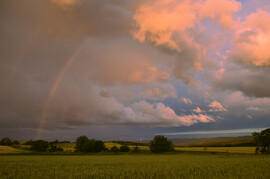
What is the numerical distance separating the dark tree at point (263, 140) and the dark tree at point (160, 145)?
39.2 metres

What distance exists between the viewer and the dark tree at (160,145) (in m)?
93.9

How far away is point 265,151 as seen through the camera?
222 feet

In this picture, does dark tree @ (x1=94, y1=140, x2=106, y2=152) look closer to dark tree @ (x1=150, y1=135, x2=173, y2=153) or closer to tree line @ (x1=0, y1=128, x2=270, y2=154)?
tree line @ (x1=0, y1=128, x2=270, y2=154)

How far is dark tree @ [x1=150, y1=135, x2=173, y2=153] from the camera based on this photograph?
93.9 m

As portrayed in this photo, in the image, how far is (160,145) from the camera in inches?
3725

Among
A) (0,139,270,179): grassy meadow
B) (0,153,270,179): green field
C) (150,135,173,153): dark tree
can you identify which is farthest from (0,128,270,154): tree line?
(0,153,270,179): green field

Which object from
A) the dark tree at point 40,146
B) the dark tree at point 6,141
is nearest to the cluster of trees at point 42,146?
the dark tree at point 40,146

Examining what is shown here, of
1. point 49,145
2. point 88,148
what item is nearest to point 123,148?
point 88,148

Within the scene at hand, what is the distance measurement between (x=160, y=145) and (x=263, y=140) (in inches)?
1734

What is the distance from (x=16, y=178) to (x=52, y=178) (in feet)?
7.18

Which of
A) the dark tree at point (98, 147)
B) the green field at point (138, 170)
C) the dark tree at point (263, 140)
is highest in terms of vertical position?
the green field at point (138, 170)

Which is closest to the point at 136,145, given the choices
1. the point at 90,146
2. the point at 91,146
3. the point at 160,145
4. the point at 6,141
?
the point at 160,145

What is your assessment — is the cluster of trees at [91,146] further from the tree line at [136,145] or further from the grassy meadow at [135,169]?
the grassy meadow at [135,169]

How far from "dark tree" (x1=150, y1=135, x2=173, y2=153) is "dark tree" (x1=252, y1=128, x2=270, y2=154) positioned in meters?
39.2
